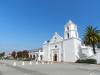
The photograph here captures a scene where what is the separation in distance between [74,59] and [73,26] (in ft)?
41.7

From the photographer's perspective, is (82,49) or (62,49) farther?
(62,49)

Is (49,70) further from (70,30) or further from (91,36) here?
(70,30)

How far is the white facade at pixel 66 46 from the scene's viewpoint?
54438 millimetres

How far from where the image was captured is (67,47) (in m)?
57.0


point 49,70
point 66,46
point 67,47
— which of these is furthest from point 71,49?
point 49,70

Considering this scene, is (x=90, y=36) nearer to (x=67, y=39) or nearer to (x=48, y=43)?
(x=67, y=39)

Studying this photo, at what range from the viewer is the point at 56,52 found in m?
63.0

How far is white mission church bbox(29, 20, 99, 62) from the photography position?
5444cm

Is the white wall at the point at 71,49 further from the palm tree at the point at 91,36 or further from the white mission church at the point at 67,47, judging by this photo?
the palm tree at the point at 91,36

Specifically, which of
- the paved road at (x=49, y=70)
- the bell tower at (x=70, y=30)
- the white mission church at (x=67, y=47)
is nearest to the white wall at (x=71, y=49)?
the white mission church at (x=67, y=47)

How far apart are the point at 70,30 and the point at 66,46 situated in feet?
19.4

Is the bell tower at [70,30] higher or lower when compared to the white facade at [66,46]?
higher

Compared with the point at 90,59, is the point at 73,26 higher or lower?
higher

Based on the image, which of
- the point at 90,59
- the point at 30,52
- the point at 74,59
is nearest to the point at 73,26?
the point at 74,59
